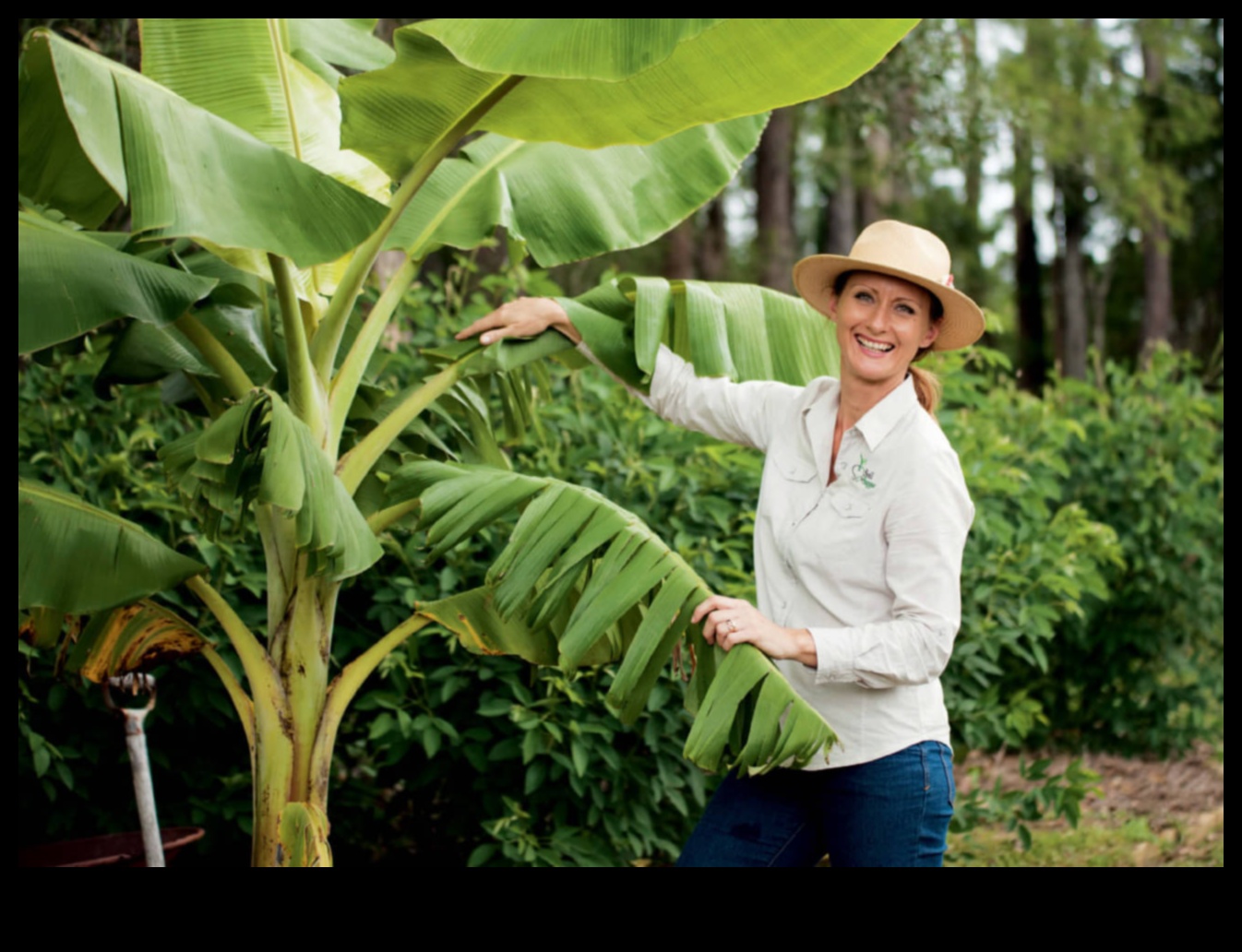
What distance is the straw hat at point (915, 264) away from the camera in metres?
3.16

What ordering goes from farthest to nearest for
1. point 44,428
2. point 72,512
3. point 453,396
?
point 44,428 → point 453,396 → point 72,512

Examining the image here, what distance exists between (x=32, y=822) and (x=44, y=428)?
1.46m

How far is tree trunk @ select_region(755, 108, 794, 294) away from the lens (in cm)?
1579

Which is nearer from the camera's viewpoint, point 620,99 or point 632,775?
point 620,99

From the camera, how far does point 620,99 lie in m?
3.18

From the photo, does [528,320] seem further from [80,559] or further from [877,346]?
[80,559]

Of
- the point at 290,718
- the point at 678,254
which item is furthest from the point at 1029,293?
the point at 290,718

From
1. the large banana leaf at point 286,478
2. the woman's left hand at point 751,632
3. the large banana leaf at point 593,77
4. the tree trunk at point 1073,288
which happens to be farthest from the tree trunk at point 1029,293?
the large banana leaf at point 286,478

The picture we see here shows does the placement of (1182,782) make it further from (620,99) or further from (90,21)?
(90,21)

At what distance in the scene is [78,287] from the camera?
9.94ft

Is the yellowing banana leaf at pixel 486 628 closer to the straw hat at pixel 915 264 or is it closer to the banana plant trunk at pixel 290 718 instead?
the banana plant trunk at pixel 290 718

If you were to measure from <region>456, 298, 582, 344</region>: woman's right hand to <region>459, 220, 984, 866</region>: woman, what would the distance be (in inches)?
28.0

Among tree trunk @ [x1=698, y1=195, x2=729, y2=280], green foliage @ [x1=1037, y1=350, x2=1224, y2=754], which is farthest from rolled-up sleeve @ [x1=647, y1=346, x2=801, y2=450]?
tree trunk @ [x1=698, y1=195, x2=729, y2=280]
